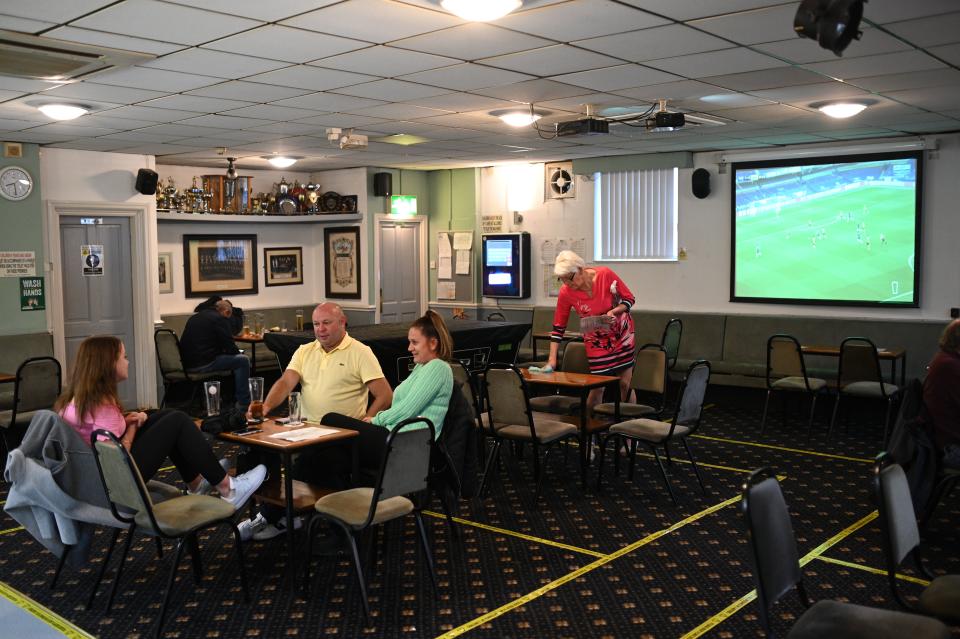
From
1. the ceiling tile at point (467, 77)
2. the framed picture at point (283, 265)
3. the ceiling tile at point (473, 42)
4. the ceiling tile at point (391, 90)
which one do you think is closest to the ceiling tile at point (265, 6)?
the ceiling tile at point (473, 42)

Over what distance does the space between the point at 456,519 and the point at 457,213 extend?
747cm

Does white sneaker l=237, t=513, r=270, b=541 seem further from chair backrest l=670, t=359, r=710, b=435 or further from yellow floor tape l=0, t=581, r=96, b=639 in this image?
chair backrest l=670, t=359, r=710, b=435

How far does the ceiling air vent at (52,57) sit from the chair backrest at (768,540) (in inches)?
157

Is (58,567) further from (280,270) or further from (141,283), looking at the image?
(280,270)

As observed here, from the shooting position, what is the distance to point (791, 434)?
27.9 feet

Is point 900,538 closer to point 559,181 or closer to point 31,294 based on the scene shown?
point 31,294

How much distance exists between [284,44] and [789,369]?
19.3 ft

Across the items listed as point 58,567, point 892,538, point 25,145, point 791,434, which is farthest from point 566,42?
point 25,145

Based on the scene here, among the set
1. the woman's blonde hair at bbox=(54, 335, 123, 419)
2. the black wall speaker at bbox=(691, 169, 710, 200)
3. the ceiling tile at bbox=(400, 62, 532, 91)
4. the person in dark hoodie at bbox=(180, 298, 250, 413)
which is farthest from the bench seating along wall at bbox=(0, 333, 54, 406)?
the black wall speaker at bbox=(691, 169, 710, 200)

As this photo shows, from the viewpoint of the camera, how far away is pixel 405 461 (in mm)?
4246

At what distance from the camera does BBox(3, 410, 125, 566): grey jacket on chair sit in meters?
4.39

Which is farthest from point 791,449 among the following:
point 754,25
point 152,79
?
point 152,79

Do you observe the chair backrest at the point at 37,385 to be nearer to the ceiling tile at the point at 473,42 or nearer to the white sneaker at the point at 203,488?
the white sneaker at the point at 203,488

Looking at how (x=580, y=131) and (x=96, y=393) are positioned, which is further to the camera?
(x=580, y=131)
